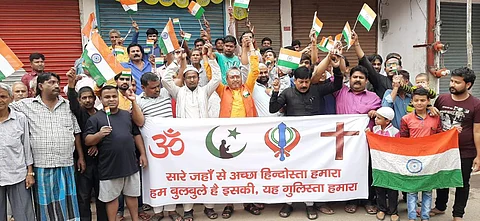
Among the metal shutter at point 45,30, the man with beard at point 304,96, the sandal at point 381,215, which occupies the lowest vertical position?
the sandal at point 381,215

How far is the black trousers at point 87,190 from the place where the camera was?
11.4 ft

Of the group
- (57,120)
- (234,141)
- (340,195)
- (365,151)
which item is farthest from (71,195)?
(365,151)

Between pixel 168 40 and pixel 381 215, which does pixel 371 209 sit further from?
pixel 168 40

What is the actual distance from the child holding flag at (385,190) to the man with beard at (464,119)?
50cm

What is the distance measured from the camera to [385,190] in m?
3.88

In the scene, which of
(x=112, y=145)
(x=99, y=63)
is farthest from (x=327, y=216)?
(x=99, y=63)

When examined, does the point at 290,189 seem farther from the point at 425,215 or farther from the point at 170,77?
the point at 170,77

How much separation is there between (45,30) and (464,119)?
6.73 m

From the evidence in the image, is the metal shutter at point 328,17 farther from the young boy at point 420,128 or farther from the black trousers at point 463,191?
the black trousers at point 463,191

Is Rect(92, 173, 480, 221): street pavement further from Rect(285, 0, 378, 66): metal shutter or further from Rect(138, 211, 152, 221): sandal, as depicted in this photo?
Rect(285, 0, 378, 66): metal shutter

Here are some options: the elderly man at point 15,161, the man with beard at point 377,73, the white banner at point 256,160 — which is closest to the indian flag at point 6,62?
the elderly man at point 15,161

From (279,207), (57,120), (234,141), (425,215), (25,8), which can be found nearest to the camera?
(57,120)

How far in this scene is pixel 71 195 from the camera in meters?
3.37

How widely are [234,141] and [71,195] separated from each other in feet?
5.41
